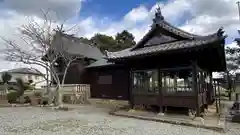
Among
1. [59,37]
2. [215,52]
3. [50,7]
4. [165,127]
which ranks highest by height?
[50,7]

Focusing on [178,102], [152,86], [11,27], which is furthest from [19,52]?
[178,102]

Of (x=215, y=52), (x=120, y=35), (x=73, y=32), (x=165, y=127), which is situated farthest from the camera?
(x=120, y=35)

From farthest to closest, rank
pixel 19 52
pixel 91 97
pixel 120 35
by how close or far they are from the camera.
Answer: pixel 120 35 → pixel 91 97 → pixel 19 52

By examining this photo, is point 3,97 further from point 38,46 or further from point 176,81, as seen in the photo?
point 176,81

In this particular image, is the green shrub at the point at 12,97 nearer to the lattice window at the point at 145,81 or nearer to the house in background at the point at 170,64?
the house in background at the point at 170,64

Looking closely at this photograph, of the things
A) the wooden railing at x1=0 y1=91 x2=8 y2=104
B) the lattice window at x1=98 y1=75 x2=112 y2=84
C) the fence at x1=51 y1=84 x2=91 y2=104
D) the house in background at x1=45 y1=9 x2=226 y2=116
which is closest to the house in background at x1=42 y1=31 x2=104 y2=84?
the lattice window at x1=98 y1=75 x2=112 y2=84

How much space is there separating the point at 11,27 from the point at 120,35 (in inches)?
763

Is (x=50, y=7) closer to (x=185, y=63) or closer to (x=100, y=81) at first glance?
(x=100, y=81)

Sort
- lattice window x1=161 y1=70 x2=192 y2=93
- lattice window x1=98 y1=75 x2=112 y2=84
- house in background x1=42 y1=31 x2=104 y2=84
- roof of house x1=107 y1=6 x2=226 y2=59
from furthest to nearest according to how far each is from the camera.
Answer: house in background x1=42 y1=31 x2=104 y2=84
lattice window x1=98 y1=75 x2=112 y2=84
roof of house x1=107 y1=6 x2=226 y2=59
lattice window x1=161 y1=70 x2=192 y2=93

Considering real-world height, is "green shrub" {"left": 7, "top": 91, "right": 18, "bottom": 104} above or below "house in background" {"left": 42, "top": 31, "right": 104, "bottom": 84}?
below

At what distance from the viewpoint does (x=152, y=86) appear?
8266 millimetres

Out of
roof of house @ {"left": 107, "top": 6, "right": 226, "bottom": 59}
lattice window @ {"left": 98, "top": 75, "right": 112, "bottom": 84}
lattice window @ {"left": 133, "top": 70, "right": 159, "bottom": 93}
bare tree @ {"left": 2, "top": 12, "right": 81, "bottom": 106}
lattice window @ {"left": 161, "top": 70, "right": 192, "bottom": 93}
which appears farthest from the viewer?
lattice window @ {"left": 98, "top": 75, "right": 112, "bottom": 84}

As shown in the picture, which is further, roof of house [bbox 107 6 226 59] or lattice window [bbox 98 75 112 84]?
lattice window [bbox 98 75 112 84]

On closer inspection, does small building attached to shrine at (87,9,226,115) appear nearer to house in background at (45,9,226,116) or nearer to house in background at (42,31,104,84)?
house in background at (45,9,226,116)
